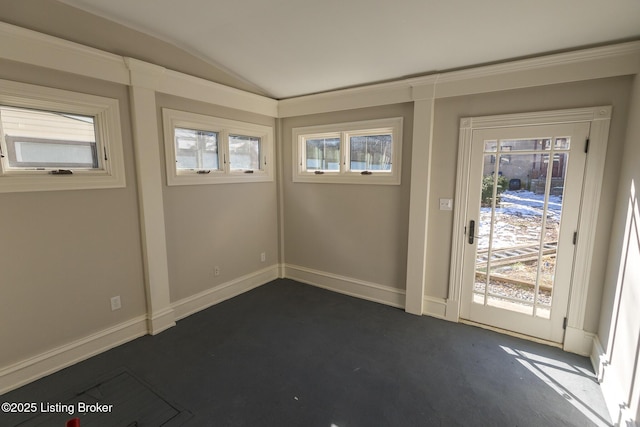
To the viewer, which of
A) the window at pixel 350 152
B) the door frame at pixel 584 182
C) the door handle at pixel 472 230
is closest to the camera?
the door frame at pixel 584 182

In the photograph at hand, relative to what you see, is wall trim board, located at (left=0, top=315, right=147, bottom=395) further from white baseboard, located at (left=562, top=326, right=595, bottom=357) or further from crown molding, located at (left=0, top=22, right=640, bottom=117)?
white baseboard, located at (left=562, top=326, right=595, bottom=357)

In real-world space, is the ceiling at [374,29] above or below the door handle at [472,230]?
above

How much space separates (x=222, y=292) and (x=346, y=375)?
1.98 metres

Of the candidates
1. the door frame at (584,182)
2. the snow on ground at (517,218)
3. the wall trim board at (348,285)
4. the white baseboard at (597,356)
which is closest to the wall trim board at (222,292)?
the wall trim board at (348,285)

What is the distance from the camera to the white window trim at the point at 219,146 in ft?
10.1

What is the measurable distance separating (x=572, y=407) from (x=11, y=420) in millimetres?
3709

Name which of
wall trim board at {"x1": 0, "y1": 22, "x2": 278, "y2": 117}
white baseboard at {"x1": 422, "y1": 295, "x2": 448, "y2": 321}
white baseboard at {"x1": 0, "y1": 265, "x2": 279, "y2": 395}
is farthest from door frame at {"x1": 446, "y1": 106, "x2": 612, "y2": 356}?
white baseboard at {"x1": 0, "y1": 265, "x2": 279, "y2": 395}

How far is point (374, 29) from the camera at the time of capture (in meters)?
2.47

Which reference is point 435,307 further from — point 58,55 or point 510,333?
point 58,55

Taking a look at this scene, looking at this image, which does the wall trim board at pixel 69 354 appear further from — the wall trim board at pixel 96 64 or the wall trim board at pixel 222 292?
the wall trim board at pixel 96 64

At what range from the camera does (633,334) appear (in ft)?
6.06

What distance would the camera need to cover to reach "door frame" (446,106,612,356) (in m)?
2.47

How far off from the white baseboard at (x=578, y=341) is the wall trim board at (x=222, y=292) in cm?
342

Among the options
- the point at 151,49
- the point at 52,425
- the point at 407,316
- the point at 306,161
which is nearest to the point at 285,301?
the point at 407,316
